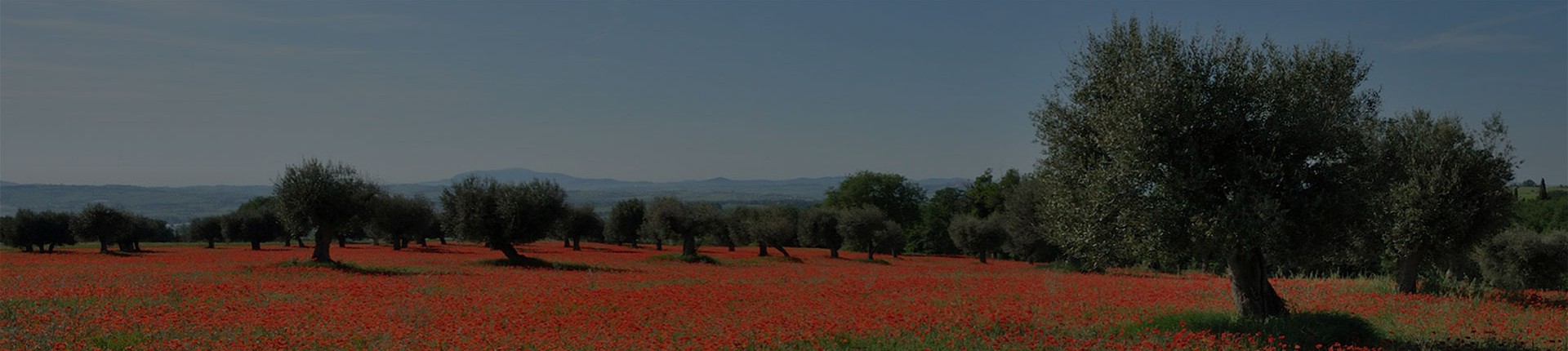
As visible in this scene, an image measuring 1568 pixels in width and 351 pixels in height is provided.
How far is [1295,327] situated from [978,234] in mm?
55147

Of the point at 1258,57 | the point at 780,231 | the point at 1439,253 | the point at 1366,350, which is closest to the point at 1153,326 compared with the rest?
the point at 1366,350

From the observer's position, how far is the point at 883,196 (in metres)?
115

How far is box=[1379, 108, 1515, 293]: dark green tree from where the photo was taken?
907 inches

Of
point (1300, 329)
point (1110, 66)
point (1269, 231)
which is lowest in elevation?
point (1300, 329)

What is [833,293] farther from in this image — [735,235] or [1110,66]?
[735,235]

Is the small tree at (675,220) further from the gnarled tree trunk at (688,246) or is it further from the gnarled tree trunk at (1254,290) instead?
the gnarled tree trunk at (1254,290)

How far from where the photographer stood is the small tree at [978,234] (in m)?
69.8

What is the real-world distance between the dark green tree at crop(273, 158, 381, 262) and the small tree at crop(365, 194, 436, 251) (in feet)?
80.2

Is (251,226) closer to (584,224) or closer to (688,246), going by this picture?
(584,224)

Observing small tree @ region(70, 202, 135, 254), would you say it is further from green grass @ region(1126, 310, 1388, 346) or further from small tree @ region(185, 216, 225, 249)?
green grass @ region(1126, 310, 1388, 346)

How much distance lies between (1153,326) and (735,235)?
64475mm

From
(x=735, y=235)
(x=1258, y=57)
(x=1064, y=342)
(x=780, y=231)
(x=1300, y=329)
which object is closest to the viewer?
(x=1064, y=342)

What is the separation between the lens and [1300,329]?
49.4 ft

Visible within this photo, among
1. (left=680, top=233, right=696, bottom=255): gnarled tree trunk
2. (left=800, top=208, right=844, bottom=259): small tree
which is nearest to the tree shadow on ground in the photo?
(left=680, top=233, right=696, bottom=255): gnarled tree trunk
